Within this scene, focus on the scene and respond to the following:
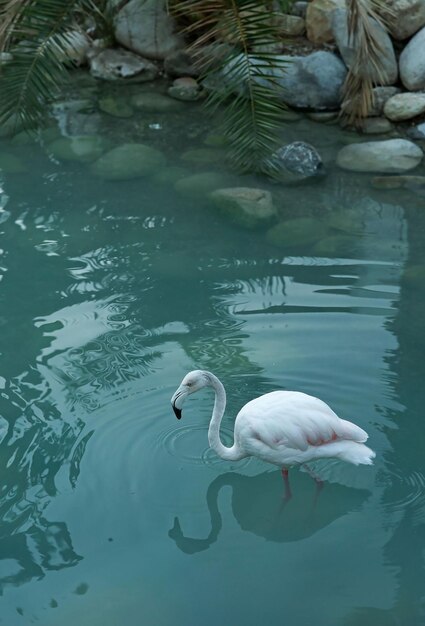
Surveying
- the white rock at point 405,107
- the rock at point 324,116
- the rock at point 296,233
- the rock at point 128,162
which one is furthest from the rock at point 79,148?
the white rock at point 405,107

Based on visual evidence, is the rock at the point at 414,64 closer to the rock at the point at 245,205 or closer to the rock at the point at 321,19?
the rock at the point at 321,19

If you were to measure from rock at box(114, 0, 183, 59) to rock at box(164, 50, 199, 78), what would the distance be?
21 centimetres

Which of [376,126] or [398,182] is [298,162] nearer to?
[398,182]

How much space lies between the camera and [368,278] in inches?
272

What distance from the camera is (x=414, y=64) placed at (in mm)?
9164

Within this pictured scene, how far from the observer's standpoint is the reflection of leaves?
17.1ft

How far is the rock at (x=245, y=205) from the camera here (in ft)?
25.1

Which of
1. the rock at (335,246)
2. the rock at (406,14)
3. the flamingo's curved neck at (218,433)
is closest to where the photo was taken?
the flamingo's curved neck at (218,433)

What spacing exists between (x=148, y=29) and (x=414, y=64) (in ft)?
9.42

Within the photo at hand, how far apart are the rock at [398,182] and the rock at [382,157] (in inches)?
5.7

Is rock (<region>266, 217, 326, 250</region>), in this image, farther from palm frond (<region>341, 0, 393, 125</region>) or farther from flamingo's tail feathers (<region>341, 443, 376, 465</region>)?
flamingo's tail feathers (<region>341, 443, 376, 465</region>)

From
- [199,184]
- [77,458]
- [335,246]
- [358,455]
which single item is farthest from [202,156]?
[358,455]

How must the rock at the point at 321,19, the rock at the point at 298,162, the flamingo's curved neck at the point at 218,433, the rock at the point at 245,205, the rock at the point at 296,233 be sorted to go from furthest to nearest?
1. the rock at the point at 321,19
2. the rock at the point at 298,162
3. the rock at the point at 245,205
4. the rock at the point at 296,233
5. the flamingo's curved neck at the point at 218,433

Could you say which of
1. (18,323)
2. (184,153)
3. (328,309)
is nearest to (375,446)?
(328,309)
